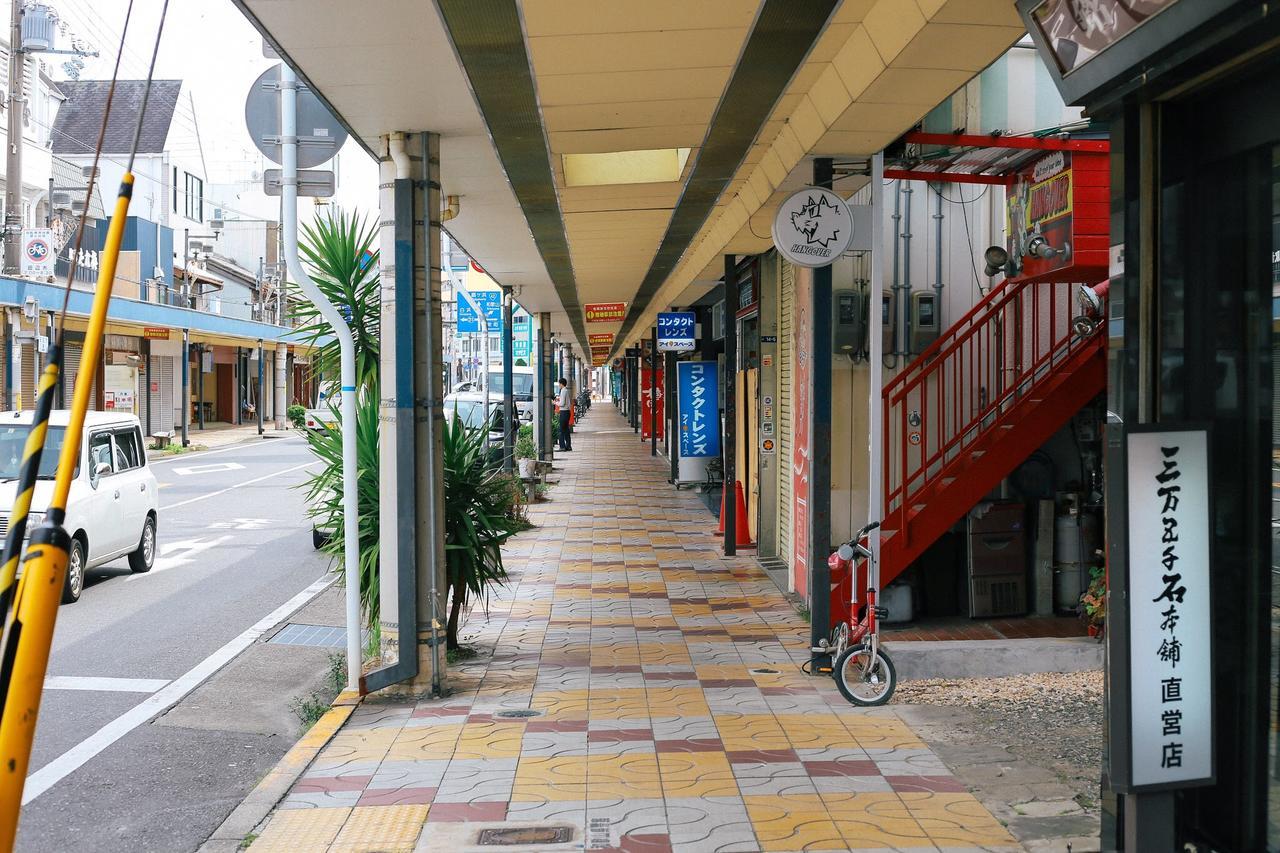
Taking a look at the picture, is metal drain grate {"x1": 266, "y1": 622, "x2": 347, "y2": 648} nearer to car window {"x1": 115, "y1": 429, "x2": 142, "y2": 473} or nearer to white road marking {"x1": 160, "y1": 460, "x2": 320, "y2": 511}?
car window {"x1": 115, "y1": 429, "x2": 142, "y2": 473}

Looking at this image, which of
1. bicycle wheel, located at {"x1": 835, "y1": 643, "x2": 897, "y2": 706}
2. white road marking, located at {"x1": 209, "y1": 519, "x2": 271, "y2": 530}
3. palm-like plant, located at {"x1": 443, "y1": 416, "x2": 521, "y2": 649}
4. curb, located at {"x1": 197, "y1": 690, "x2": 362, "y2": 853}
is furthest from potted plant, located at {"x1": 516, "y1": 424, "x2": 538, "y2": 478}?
bicycle wheel, located at {"x1": 835, "y1": 643, "x2": 897, "y2": 706}

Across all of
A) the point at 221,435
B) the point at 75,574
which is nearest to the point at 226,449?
the point at 221,435

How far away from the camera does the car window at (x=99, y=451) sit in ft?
35.4

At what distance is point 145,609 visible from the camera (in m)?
10.1

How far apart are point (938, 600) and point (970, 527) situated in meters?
0.66

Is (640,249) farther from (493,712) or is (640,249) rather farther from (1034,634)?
(493,712)

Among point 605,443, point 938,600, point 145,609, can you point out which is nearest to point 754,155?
point 938,600

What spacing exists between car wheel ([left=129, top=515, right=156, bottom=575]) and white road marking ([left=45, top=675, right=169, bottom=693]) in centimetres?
436

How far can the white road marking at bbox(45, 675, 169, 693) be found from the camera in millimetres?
7387

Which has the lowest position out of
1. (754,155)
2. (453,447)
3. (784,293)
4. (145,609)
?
(145,609)

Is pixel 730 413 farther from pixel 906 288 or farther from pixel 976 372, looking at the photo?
pixel 976 372

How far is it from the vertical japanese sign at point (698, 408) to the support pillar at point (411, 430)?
10.3 metres

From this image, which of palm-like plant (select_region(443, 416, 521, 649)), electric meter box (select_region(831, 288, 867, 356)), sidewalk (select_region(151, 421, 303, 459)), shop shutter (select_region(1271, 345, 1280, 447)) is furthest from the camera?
Answer: sidewalk (select_region(151, 421, 303, 459))

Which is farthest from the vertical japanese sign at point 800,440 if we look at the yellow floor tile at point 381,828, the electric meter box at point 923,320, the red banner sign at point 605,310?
the red banner sign at point 605,310
